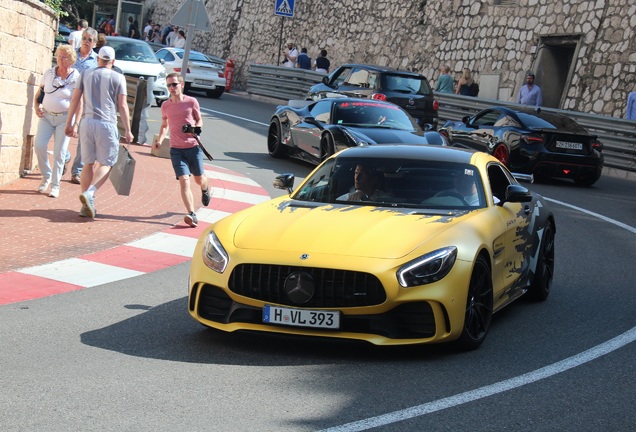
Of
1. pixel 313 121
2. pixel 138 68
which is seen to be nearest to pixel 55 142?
pixel 313 121

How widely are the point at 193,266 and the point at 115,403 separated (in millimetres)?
1785

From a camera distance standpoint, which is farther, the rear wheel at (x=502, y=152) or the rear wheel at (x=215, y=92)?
the rear wheel at (x=215, y=92)

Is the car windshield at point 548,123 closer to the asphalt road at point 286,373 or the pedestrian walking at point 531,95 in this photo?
the pedestrian walking at point 531,95

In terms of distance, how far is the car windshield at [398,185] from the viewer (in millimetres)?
8211

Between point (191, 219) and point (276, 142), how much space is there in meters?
8.39

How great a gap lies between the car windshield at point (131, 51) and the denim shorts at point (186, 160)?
16.2 meters

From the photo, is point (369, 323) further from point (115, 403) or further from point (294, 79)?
point (294, 79)

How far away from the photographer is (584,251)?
12469 mm

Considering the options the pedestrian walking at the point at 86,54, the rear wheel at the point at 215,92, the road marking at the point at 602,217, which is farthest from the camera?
the rear wheel at the point at 215,92

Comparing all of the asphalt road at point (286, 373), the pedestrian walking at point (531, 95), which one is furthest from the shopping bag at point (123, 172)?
the pedestrian walking at point (531, 95)

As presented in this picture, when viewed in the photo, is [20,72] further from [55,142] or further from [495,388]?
[495,388]

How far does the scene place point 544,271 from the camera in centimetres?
934

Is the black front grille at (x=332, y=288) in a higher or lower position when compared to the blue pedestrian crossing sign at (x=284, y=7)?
lower

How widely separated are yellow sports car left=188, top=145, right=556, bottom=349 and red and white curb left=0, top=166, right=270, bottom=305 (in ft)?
6.81
